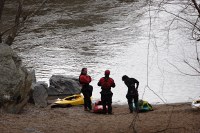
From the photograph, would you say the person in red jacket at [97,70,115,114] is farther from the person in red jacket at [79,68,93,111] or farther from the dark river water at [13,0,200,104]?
the dark river water at [13,0,200,104]

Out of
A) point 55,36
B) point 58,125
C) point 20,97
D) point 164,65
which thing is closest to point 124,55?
point 164,65

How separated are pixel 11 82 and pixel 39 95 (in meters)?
3.88

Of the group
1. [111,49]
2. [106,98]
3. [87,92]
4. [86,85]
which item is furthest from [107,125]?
[111,49]

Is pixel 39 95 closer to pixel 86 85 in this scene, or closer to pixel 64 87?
pixel 86 85

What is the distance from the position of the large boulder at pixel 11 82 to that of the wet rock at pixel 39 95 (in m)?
2.45

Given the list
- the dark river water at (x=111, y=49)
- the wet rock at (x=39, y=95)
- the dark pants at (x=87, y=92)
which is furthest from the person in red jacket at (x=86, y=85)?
the dark river water at (x=111, y=49)

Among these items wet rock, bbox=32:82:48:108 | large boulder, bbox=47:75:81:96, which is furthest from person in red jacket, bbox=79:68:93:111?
large boulder, bbox=47:75:81:96

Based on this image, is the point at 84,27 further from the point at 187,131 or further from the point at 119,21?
the point at 187,131

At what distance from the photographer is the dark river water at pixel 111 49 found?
2025cm

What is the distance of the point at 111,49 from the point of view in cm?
2822

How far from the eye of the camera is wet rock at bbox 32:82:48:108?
14.6 metres

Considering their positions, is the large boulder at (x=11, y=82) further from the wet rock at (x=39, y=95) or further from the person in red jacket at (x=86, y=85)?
the wet rock at (x=39, y=95)

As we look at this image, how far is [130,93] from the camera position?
12.1 metres

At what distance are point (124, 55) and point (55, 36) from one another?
806 cm
